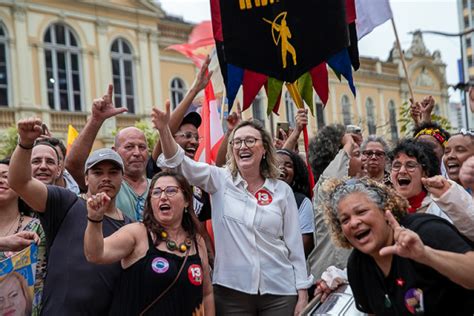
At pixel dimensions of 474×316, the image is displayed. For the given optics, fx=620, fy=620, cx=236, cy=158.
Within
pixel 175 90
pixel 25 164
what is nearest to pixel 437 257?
pixel 25 164

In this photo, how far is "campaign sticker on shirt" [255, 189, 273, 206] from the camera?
4.07 metres

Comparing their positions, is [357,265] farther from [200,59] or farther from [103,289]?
[200,59]

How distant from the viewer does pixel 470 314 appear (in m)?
2.78

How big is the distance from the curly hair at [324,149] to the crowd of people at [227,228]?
0.38m

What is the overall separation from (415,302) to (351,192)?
0.60 m

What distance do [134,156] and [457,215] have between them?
95.6 inches

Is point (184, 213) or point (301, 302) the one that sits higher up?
point (184, 213)

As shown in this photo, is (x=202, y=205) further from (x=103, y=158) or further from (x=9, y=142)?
(x=9, y=142)

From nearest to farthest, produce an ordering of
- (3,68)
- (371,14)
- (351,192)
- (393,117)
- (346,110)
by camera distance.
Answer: (351,192)
(371,14)
(3,68)
(346,110)
(393,117)

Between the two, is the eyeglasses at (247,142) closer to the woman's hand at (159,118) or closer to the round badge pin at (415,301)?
the woman's hand at (159,118)

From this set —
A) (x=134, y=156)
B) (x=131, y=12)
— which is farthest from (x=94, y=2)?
(x=134, y=156)

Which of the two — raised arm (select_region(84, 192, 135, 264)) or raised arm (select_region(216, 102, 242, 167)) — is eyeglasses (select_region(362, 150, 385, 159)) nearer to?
raised arm (select_region(216, 102, 242, 167))

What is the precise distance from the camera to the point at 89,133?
13.9ft

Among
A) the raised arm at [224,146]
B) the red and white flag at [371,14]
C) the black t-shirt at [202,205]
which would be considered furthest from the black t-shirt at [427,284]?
the red and white flag at [371,14]
